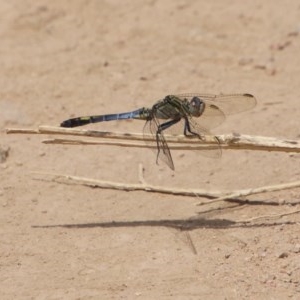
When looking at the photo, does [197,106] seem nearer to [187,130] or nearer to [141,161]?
[187,130]

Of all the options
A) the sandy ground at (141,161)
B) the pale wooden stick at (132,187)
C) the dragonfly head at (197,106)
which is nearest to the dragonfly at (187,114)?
the dragonfly head at (197,106)

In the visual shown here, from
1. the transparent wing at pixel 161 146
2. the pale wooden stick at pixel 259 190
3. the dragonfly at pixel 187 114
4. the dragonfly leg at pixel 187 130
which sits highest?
the dragonfly at pixel 187 114

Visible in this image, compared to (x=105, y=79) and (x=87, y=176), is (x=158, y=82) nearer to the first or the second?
(x=105, y=79)

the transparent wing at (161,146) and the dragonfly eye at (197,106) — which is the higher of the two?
the dragonfly eye at (197,106)

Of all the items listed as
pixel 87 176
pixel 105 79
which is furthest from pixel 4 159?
pixel 105 79

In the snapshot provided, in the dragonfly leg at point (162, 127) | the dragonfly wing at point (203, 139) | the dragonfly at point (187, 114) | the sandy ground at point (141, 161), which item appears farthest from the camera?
the dragonfly at point (187, 114)

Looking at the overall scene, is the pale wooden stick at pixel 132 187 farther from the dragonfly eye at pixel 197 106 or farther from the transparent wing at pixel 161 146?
the dragonfly eye at pixel 197 106
